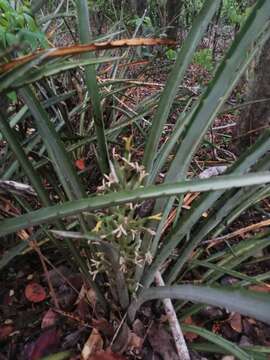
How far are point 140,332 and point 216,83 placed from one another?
0.55m

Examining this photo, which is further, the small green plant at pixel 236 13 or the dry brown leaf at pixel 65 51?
the small green plant at pixel 236 13

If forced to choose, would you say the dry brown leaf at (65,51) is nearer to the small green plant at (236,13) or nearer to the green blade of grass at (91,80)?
the green blade of grass at (91,80)

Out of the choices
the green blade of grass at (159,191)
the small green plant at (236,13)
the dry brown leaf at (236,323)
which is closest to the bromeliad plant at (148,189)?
the green blade of grass at (159,191)

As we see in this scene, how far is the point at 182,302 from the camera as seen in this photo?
0.88m

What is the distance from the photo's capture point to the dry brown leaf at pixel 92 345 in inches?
32.2

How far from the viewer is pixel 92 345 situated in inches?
32.9

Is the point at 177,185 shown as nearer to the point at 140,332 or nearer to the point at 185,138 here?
the point at 185,138

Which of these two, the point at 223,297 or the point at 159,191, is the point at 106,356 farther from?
the point at 159,191

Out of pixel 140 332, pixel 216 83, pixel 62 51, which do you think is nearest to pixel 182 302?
pixel 140 332

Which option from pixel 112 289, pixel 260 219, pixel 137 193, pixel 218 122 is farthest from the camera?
pixel 218 122

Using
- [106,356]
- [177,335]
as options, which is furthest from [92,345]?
[177,335]

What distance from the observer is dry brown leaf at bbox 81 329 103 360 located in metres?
0.82

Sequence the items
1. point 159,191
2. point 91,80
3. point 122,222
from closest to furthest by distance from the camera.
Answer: point 159,191, point 122,222, point 91,80

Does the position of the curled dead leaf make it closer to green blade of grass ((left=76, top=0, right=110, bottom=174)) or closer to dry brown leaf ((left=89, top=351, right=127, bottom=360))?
dry brown leaf ((left=89, top=351, right=127, bottom=360))
